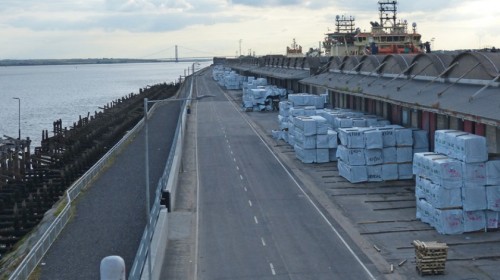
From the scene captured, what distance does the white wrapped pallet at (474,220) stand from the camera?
2780cm

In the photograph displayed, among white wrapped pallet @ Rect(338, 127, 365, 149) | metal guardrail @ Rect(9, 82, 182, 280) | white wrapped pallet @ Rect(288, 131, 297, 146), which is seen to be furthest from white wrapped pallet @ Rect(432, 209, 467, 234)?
white wrapped pallet @ Rect(288, 131, 297, 146)

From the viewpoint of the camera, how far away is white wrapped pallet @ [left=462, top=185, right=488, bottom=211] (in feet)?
90.5

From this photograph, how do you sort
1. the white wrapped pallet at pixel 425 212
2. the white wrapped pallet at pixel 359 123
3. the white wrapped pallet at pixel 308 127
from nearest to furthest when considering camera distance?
1. the white wrapped pallet at pixel 425 212
2. the white wrapped pallet at pixel 359 123
3. the white wrapped pallet at pixel 308 127

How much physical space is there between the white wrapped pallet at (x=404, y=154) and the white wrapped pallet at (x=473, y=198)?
11.3 m

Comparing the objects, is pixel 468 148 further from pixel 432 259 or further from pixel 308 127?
pixel 308 127

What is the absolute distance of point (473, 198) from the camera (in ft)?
90.7

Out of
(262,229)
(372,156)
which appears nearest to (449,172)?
A: (262,229)

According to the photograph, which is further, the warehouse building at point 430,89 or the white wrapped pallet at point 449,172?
the warehouse building at point 430,89

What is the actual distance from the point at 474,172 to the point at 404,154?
11.2 m

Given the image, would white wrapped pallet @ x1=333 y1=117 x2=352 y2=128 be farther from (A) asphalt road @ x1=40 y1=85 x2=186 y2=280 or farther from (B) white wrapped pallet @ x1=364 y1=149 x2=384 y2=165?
(A) asphalt road @ x1=40 y1=85 x2=186 y2=280

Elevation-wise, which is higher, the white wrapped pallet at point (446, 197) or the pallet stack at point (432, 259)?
the white wrapped pallet at point (446, 197)

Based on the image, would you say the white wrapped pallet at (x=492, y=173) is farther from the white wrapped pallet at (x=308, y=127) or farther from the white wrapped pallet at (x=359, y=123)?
the white wrapped pallet at (x=308, y=127)

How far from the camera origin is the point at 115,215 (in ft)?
109

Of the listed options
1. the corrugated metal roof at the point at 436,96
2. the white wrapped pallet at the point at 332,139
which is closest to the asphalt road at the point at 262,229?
the white wrapped pallet at the point at 332,139
